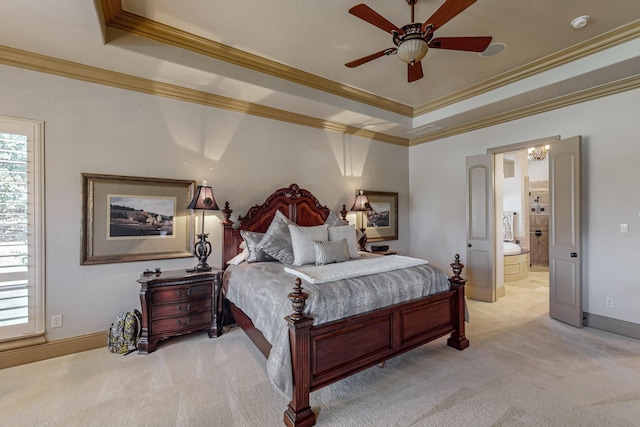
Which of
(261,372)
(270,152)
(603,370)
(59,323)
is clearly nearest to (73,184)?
(59,323)

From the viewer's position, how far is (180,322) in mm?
3045

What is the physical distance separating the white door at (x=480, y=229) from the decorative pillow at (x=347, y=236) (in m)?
2.19

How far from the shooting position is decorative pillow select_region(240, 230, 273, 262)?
3.46 m

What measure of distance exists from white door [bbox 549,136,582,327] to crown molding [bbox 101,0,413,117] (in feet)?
8.41

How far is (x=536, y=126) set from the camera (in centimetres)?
405

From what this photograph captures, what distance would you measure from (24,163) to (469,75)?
16.7 ft

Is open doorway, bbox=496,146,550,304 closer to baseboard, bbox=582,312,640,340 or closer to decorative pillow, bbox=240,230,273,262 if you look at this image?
baseboard, bbox=582,312,640,340

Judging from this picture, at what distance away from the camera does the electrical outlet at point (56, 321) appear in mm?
2818

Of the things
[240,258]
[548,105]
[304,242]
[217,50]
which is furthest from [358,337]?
[548,105]

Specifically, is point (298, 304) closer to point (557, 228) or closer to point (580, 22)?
point (580, 22)

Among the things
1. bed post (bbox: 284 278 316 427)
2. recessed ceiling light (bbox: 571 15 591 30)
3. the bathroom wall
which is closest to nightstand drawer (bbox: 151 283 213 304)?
bed post (bbox: 284 278 316 427)

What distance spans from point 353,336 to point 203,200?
87.7 inches

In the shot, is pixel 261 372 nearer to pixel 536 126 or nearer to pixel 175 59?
pixel 175 59

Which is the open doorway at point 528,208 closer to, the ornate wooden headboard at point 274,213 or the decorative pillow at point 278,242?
the ornate wooden headboard at point 274,213
